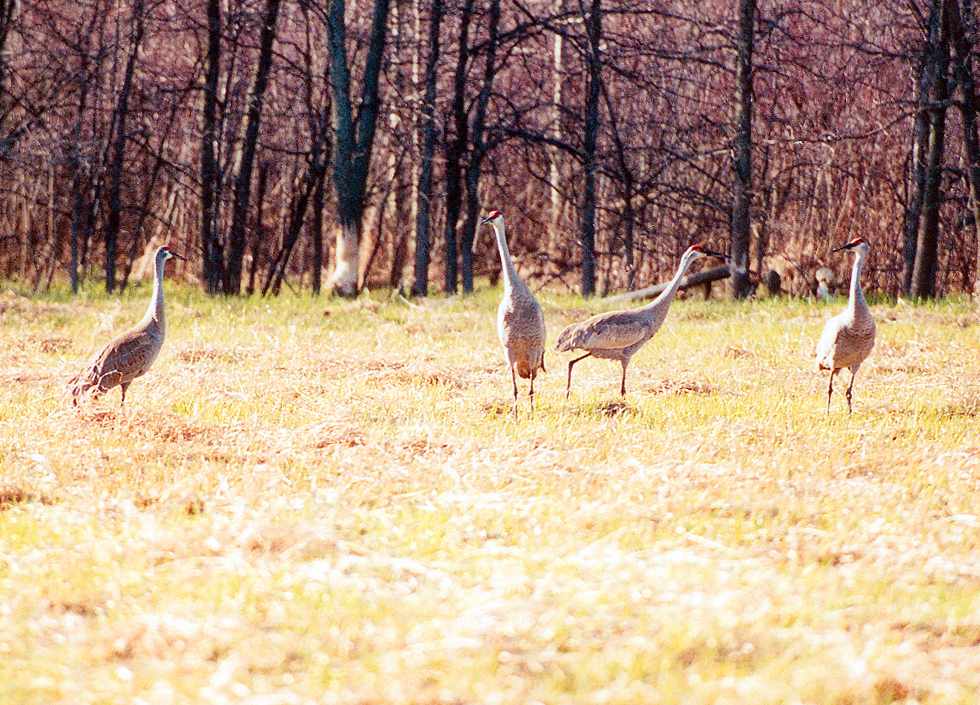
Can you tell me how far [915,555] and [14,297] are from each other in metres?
13.1

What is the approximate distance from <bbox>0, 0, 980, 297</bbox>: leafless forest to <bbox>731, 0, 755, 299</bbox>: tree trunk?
0.04 meters

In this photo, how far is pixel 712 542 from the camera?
18.9ft

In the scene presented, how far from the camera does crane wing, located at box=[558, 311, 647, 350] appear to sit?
995cm

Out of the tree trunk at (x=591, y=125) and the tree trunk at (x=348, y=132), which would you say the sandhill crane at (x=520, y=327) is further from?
the tree trunk at (x=591, y=125)

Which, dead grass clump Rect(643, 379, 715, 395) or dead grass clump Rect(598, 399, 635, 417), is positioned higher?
dead grass clump Rect(643, 379, 715, 395)

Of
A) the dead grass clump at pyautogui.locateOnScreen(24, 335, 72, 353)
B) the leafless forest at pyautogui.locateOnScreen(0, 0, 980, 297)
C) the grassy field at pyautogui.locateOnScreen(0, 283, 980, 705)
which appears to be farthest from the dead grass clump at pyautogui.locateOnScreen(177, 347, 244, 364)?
the leafless forest at pyautogui.locateOnScreen(0, 0, 980, 297)

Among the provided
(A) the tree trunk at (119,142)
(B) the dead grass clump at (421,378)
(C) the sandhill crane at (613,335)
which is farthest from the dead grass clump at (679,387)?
(A) the tree trunk at (119,142)

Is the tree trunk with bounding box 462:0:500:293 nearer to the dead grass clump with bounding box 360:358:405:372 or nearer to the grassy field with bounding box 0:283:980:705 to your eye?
the dead grass clump with bounding box 360:358:405:372

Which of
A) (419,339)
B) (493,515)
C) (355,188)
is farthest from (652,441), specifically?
(355,188)

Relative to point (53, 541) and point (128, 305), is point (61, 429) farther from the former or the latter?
point (128, 305)

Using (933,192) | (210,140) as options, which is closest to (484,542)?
(933,192)

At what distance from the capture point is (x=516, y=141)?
2544cm

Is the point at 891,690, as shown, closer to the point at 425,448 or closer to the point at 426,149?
the point at 425,448

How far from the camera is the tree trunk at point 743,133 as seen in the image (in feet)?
61.5
